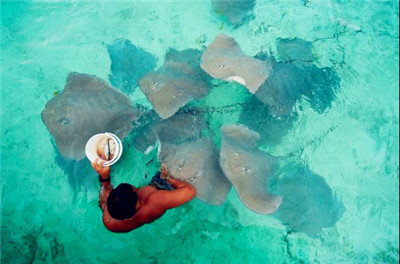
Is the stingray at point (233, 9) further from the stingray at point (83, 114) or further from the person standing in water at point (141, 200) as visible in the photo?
the person standing in water at point (141, 200)

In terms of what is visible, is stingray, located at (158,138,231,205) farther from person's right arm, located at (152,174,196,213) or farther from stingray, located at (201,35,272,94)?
stingray, located at (201,35,272,94)

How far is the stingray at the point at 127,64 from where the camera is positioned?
6078mm

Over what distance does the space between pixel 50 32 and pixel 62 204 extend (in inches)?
156

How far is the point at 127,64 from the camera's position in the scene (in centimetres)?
628

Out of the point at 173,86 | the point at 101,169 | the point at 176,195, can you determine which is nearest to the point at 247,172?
the point at 176,195

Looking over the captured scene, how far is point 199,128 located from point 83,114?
1832 mm

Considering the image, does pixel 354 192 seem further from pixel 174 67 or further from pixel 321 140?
pixel 174 67

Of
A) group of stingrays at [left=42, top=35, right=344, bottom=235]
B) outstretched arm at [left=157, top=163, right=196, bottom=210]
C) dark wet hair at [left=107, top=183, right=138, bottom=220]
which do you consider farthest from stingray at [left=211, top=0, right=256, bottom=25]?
dark wet hair at [left=107, top=183, right=138, bottom=220]

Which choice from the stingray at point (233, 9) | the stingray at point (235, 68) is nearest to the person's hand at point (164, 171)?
the stingray at point (235, 68)

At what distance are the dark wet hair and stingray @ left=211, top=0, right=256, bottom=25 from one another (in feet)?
15.2

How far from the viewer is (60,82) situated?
249 inches

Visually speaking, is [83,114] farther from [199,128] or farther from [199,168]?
[199,168]

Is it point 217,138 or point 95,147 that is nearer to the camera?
point 95,147

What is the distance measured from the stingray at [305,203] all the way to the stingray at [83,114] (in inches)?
108
